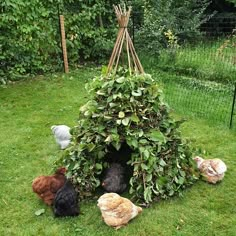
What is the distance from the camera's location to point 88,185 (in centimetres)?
312

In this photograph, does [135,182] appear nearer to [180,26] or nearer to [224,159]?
[224,159]

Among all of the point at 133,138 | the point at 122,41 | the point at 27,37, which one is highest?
the point at 122,41

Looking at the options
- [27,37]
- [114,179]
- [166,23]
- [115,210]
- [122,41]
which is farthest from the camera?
[166,23]

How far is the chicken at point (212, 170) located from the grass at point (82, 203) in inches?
2.6

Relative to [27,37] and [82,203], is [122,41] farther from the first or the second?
[27,37]

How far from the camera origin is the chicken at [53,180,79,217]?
9.61ft

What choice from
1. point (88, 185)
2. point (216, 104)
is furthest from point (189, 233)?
point (216, 104)

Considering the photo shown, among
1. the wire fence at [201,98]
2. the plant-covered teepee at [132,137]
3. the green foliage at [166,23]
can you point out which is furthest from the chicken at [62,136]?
the green foliage at [166,23]

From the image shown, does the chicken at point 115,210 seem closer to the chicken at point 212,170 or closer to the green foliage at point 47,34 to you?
the chicken at point 212,170

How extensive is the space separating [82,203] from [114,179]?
0.31 metres

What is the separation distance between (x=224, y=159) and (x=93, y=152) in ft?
4.56

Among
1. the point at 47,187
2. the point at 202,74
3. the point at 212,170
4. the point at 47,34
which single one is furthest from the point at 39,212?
the point at 47,34

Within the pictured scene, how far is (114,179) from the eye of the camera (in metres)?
3.16

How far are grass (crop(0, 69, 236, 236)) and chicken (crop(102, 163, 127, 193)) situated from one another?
200 mm
